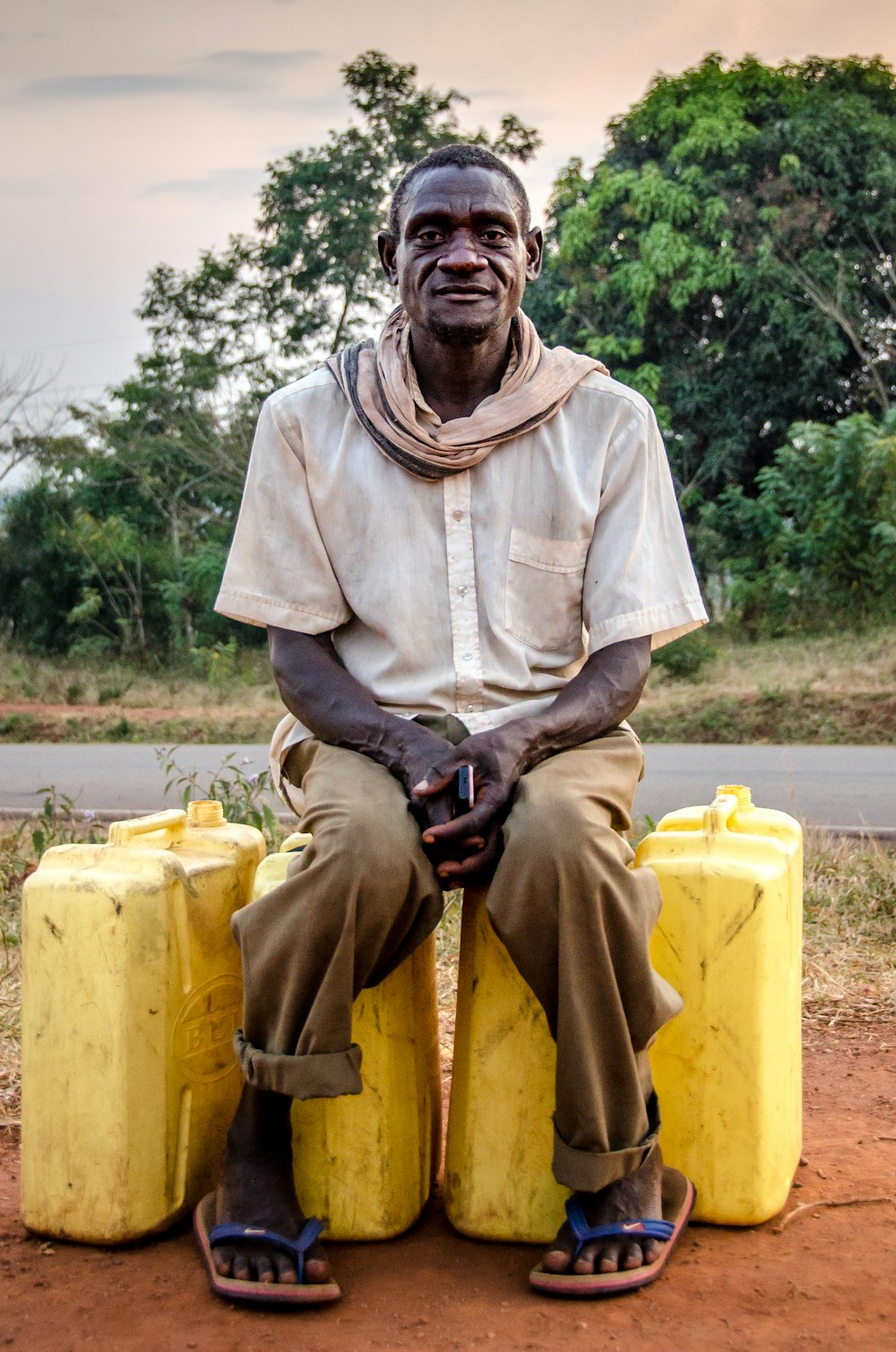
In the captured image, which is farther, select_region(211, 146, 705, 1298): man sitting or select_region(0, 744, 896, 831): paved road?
select_region(0, 744, 896, 831): paved road

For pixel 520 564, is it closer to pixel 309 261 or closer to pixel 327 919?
pixel 327 919

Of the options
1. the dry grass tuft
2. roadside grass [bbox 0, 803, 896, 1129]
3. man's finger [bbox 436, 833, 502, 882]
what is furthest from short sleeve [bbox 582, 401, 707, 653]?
the dry grass tuft

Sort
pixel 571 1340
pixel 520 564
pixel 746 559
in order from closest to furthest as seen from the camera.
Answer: pixel 571 1340 < pixel 520 564 < pixel 746 559

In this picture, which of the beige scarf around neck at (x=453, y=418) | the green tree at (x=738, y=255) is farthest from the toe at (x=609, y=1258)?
the green tree at (x=738, y=255)

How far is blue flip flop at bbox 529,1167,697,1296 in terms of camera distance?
1.99 m

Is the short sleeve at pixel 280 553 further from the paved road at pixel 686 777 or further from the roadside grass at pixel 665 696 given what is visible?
the roadside grass at pixel 665 696

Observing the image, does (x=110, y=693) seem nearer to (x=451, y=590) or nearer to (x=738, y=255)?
(x=738, y=255)

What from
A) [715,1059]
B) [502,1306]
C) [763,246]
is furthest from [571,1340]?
[763,246]

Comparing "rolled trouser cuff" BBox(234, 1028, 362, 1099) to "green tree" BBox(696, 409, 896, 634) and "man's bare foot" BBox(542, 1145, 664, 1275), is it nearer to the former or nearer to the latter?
"man's bare foot" BBox(542, 1145, 664, 1275)

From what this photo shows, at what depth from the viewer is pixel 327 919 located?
201 cm

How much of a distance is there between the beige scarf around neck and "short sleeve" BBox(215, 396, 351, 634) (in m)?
0.17

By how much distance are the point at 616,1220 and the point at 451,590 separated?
3.61 feet

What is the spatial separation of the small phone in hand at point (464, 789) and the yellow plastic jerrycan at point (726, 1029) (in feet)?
1.24

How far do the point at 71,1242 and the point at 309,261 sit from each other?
14641 mm
